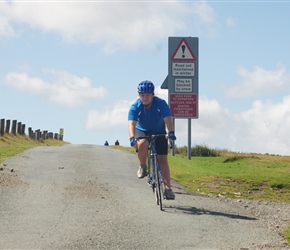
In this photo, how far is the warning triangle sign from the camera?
73.3ft

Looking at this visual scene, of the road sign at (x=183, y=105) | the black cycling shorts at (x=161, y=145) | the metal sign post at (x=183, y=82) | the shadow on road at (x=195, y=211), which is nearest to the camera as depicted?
the shadow on road at (x=195, y=211)

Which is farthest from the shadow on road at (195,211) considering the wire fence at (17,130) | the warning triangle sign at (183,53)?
the wire fence at (17,130)

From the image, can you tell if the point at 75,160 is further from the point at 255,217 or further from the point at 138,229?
the point at 138,229

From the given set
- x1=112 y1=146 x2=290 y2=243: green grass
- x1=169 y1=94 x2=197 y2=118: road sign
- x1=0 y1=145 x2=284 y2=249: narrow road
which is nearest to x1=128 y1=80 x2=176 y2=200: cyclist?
x1=0 y1=145 x2=284 y2=249: narrow road

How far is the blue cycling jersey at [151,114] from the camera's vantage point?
11148 millimetres

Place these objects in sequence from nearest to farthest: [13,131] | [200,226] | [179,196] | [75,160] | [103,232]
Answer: [103,232]
[200,226]
[179,196]
[75,160]
[13,131]

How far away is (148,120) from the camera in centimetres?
1126

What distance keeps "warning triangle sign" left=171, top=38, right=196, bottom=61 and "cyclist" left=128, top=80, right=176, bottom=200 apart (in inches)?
444

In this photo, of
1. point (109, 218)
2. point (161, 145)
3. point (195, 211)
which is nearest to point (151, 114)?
point (161, 145)

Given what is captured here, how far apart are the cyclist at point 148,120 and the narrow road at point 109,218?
96cm

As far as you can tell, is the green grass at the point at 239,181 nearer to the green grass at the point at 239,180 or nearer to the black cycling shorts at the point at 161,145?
the green grass at the point at 239,180

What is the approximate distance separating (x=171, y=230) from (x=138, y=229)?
47cm

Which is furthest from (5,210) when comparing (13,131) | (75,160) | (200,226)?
(13,131)

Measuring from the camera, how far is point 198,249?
26.9ft
